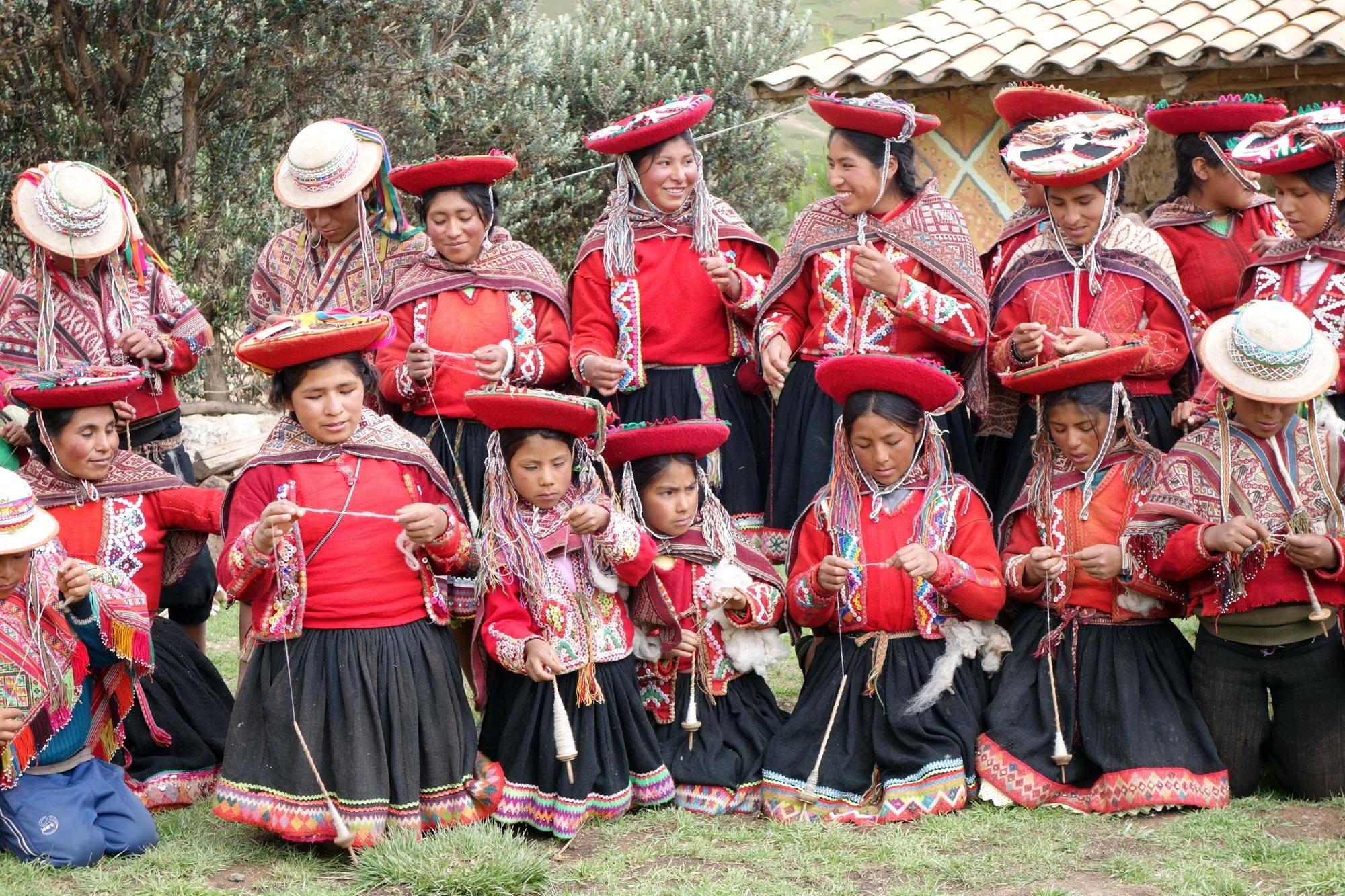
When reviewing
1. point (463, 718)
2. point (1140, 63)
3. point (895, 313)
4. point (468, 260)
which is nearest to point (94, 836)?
point (463, 718)

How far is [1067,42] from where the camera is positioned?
8891 millimetres

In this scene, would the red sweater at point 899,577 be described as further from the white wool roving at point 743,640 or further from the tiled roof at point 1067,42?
the tiled roof at point 1067,42

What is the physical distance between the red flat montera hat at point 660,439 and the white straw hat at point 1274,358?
153 centimetres

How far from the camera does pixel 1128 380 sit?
5.10 m

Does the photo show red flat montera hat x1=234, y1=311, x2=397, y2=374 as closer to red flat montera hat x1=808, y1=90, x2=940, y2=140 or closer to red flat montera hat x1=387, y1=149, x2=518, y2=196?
red flat montera hat x1=387, y1=149, x2=518, y2=196

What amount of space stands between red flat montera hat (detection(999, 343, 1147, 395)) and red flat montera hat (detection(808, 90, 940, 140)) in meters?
0.92

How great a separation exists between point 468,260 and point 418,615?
138cm

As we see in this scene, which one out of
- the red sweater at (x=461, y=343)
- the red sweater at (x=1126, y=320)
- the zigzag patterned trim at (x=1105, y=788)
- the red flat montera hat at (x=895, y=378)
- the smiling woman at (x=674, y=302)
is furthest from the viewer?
the smiling woman at (x=674, y=302)

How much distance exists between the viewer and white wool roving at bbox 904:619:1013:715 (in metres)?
4.80

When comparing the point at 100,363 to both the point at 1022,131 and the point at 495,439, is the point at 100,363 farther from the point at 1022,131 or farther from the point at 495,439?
the point at 1022,131

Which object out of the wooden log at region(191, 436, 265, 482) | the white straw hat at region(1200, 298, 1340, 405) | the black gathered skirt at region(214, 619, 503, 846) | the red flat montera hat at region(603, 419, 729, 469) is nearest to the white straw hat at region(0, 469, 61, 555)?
the black gathered skirt at region(214, 619, 503, 846)

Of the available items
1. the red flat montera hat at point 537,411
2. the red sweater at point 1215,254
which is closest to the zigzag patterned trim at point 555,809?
the red flat montera hat at point 537,411

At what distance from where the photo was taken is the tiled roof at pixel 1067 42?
834cm

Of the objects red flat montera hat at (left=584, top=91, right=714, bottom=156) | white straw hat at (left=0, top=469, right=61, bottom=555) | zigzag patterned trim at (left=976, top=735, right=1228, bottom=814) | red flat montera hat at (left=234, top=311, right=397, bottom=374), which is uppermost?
red flat montera hat at (left=584, top=91, right=714, bottom=156)
